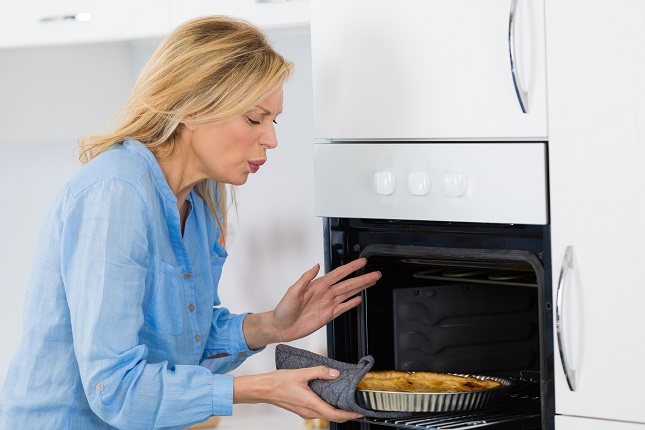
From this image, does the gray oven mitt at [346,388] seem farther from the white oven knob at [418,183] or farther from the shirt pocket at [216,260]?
the shirt pocket at [216,260]

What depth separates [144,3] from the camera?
6.61 ft

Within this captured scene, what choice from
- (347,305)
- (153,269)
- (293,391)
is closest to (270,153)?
(347,305)

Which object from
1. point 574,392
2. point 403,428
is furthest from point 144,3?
point 574,392

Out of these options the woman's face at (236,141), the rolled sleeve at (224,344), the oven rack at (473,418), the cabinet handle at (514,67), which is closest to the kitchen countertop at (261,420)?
the rolled sleeve at (224,344)

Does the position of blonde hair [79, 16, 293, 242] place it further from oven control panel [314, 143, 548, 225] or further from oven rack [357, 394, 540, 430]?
oven rack [357, 394, 540, 430]

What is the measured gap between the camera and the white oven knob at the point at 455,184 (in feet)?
4.85

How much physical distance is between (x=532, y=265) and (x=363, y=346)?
359mm

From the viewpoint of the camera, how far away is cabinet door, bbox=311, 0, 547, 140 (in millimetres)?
1420

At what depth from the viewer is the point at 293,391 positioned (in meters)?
1.49

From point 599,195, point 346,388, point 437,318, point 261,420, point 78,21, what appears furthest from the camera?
point 261,420

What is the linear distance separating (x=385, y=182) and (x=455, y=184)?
4.8 inches

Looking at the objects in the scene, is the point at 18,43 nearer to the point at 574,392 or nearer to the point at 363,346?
the point at 363,346

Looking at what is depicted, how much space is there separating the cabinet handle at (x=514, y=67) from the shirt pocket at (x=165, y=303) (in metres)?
0.59

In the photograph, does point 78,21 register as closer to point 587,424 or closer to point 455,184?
point 455,184
